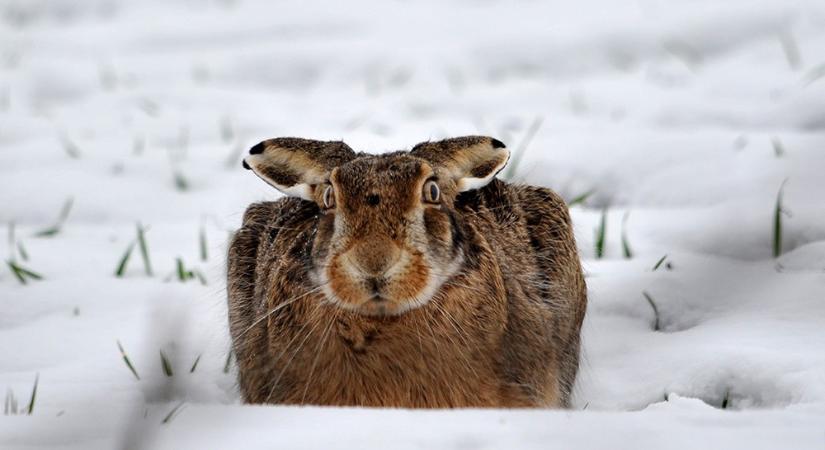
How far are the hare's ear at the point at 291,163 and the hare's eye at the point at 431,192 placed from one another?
34 centimetres

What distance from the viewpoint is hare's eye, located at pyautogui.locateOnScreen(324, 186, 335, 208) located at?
11.1ft

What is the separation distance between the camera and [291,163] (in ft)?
12.1

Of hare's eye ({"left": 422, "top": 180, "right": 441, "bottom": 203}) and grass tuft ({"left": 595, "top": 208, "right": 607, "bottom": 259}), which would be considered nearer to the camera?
hare's eye ({"left": 422, "top": 180, "right": 441, "bottom": 203})

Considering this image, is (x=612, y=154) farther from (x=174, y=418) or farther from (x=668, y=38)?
(x=174, y=418)

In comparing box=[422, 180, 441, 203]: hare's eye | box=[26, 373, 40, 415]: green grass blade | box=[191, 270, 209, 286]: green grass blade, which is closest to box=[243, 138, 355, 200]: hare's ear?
box=[422, 180, 441, 203]: hare's eye

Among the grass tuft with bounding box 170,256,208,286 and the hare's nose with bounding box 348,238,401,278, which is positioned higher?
the hare's nose with bounding box 348,238,401,278

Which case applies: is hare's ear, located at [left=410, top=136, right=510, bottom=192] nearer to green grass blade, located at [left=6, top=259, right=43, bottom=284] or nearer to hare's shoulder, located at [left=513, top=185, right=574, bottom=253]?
hare's shoulder, located at [left=513, top=185, right=574, bottom=253]

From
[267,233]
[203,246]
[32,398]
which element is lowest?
[203,246]

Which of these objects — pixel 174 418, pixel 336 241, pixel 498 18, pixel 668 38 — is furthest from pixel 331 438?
pixel 498 18

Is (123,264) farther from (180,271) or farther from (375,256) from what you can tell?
(375,256)

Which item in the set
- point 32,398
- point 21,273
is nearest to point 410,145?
point 21,273

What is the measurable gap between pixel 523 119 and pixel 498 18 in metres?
2.28

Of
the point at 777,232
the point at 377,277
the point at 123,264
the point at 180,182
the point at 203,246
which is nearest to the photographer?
the point at 377,277

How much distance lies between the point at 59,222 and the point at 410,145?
1.69 m
